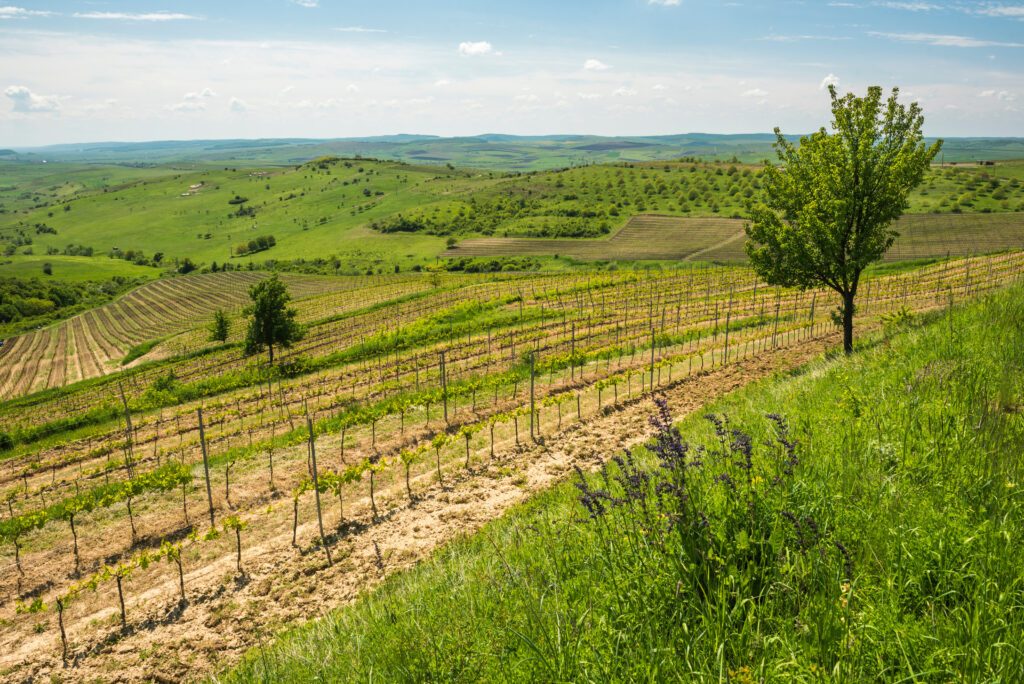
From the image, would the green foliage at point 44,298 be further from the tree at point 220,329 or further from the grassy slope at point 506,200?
the tree at point 220,329

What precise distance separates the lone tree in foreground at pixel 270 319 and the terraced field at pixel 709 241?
2796 inches

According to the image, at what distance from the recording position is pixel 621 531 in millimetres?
5250

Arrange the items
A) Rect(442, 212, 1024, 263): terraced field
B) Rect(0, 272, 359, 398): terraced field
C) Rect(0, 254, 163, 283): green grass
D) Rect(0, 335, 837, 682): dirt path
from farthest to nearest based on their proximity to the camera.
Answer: Rect(0, 254, 163, 283): green grass → Rect(442, 212, 1024, 263): terraced field → Rect(0, 272, 359, 398): terraced field → Rect(0, 335, 837, 682): dirt path

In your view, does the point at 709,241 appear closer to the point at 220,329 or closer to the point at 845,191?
the point at 220,329

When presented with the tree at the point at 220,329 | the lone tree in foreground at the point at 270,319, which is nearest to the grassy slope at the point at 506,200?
the tree at the point at 220,329

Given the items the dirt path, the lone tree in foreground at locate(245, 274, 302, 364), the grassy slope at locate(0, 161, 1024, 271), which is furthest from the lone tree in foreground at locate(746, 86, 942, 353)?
the grassy slope at locate(0, 161, 1024, 271)

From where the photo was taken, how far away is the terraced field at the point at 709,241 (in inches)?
3121

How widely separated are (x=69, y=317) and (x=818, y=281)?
406 feet

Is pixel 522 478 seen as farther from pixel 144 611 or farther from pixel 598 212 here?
pixel 598 212

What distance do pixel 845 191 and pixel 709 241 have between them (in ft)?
307

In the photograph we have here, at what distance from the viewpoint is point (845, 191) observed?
19.1 metres

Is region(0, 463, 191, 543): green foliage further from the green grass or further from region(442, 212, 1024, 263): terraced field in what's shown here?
the green grass

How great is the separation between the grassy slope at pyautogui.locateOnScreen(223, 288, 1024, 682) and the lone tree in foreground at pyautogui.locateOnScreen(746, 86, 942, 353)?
14216mm

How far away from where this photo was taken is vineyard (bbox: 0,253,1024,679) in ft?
38.2
